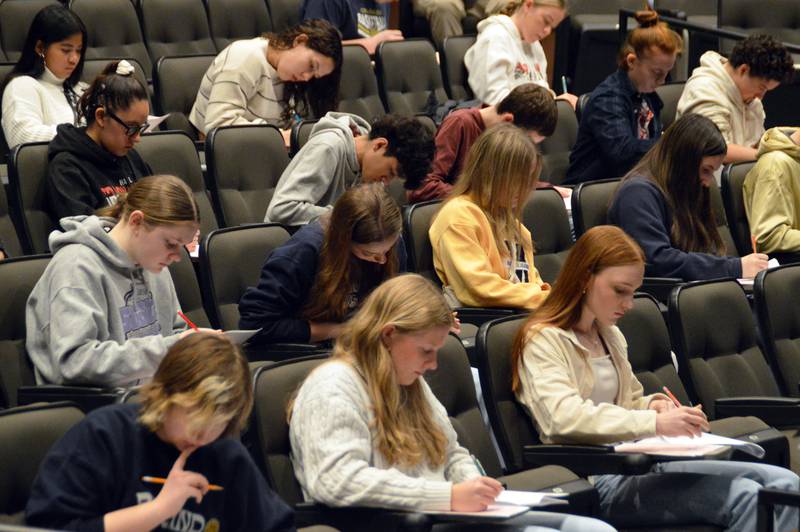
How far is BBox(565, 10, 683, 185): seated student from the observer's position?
5785mm

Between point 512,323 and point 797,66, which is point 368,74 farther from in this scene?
point 512,323

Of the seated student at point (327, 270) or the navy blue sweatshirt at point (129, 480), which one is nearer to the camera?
the navy blue sweatshirt at point (129, 480)

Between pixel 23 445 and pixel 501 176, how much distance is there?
2084mm

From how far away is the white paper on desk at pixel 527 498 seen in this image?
2.96 meters

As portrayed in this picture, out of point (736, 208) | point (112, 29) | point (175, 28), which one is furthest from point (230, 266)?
point (175, 28)

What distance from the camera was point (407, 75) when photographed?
679cm

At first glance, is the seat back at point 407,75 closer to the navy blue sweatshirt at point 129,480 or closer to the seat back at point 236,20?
the seat back at point 236,20

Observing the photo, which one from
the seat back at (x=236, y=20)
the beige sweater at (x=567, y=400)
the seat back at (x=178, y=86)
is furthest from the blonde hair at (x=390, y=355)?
the seat back at (x=236, y=20)

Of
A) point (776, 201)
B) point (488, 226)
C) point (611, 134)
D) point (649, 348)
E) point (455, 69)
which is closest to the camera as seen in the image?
point (649, 348)

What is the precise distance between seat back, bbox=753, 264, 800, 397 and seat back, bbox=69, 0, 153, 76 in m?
3.68

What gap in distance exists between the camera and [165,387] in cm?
258

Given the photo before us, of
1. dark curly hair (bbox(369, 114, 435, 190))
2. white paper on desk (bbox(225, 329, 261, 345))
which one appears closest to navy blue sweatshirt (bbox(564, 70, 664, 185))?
dark curly hair (bbox(369, 114, 435, 190))

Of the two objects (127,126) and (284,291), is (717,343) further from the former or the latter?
(127,126)

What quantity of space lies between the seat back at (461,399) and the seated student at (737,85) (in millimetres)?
2714
